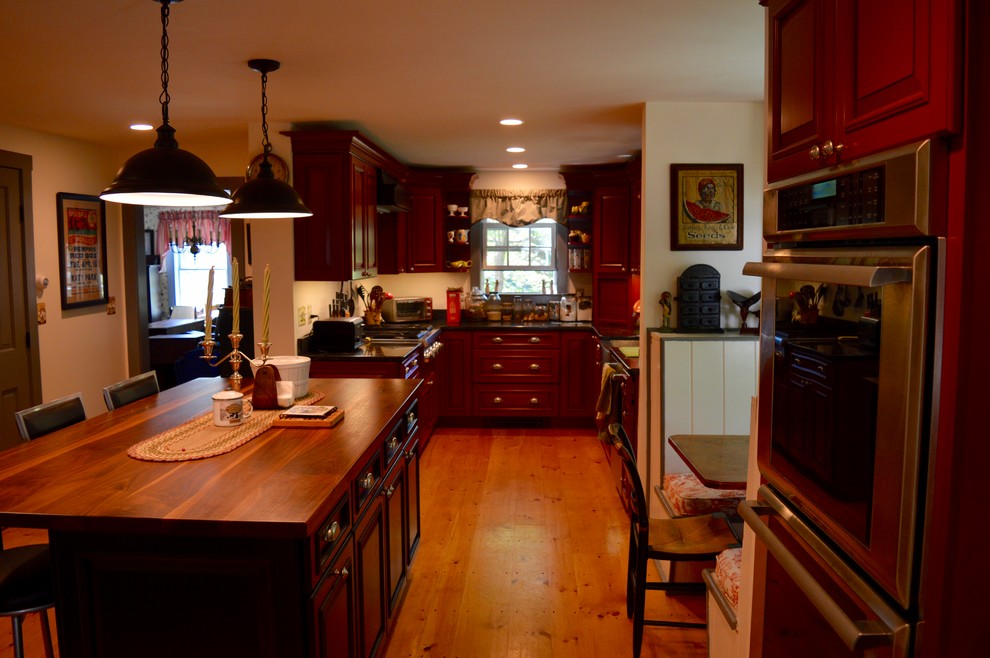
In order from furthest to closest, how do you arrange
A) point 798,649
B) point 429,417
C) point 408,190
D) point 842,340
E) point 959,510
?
point 408,190 < point 429,417 < point 798,649 < point 842,340 < point 959,510

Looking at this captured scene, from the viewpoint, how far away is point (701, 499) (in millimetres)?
3199

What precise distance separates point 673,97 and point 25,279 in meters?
4.05

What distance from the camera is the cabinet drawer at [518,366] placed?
259 inches

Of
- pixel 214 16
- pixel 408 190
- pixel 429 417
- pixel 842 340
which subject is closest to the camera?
pixel 842 340

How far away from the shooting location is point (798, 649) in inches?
60.7

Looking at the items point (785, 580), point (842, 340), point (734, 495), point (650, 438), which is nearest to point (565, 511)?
point (650, 438)

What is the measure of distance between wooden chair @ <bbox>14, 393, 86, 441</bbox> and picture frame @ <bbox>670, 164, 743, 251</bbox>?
9.86 feet

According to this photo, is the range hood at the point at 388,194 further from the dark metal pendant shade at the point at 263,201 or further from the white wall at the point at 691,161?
the dark metal pendant shade at the point at 263,201

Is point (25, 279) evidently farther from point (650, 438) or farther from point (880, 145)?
point (880, 145)

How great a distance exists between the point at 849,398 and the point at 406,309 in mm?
5569

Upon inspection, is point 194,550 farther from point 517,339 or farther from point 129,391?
point 517,339

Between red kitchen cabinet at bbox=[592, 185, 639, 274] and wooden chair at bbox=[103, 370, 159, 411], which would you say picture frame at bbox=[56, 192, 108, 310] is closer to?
wooden chair at bbox=[103, 370, 159, 411]

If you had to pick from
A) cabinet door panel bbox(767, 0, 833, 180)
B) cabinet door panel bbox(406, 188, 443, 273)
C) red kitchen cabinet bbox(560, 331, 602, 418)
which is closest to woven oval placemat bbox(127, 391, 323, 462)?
cabinet door panel bbox(767, 0, 833, 180)

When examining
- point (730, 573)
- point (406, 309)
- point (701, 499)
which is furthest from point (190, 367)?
point (730, 573)
